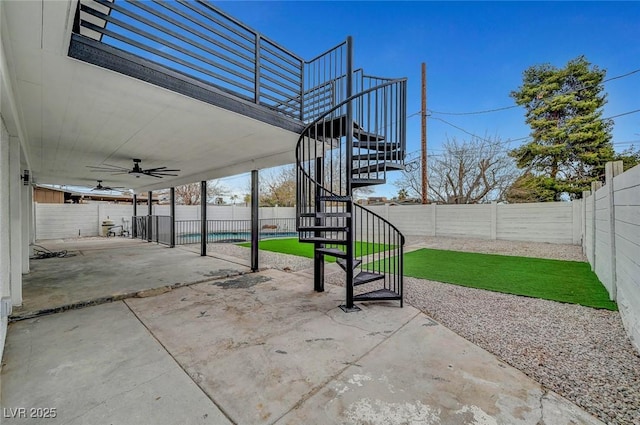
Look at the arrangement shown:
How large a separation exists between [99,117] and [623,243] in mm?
6108

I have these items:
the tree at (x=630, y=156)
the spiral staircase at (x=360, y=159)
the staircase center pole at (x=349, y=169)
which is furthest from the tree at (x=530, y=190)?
the staircase center pole at (x=349, y=169)

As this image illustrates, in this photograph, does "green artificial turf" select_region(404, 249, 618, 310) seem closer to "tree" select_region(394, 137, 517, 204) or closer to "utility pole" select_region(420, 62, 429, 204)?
"utility pole" select_region(420, 62, 429, 204)

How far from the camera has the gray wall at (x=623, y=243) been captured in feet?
7.29

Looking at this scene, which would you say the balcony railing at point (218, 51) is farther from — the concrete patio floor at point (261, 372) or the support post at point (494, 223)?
the support post at point (494, 223)

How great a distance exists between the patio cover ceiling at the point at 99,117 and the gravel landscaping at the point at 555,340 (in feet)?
10.8

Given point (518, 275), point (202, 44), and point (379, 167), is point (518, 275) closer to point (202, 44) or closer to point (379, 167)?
point (379, 167)

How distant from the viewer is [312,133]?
406cm

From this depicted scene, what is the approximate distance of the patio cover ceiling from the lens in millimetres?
1748

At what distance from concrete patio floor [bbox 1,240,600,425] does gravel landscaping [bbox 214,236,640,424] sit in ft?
0.58

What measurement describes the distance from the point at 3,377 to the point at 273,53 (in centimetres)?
425

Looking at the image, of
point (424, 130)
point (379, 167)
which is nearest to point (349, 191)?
point (379, 167)

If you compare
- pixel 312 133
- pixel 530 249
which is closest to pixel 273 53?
pixel 312 133

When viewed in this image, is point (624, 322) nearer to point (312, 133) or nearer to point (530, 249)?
point (312, 133)

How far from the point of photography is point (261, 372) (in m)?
1.90
